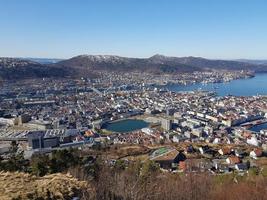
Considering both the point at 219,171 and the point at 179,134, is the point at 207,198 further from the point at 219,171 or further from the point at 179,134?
the point at 179,134

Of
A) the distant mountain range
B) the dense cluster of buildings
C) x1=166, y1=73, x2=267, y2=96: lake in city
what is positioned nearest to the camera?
the dense cluster of buildings

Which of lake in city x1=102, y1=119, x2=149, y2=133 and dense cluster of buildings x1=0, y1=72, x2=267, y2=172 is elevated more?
dense cluster of buildings x1=0, y1=72, x2=267, y2=172

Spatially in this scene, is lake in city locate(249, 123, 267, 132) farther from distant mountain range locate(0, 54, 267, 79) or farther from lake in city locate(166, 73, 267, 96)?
distant mountain range locate(0, 54, 267, 79)

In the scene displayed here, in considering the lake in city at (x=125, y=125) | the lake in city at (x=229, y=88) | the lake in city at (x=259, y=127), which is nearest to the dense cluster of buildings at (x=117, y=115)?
the lake in city at (x=259, y=127)

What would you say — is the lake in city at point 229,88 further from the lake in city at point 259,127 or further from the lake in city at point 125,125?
the lake in city at point 125,125

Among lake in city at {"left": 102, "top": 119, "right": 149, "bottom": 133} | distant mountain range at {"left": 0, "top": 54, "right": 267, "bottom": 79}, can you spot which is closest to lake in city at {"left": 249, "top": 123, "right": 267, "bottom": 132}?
lake in city at {"left": 102, "top": 119, "right": 149, "bottom": 133}
